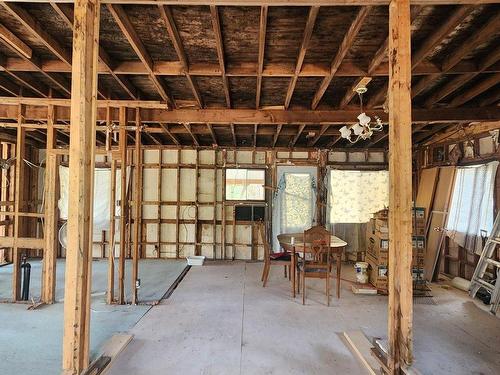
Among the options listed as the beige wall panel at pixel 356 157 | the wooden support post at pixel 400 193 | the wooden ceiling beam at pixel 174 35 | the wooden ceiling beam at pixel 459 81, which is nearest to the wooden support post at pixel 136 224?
the wooden ceiling beam at pixel 174 35

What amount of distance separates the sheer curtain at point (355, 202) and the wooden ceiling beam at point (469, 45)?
11.7 feet

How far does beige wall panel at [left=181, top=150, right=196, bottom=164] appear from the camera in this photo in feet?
24.3

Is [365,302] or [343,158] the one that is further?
[343,158]

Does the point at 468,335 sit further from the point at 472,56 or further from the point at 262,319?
the point at 472,56

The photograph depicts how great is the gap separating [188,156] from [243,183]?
4.87 ft

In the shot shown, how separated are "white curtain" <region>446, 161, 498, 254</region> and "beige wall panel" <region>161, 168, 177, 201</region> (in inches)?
225

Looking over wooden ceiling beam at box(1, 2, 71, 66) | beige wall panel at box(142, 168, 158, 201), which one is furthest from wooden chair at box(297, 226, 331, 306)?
beige wall panel at box(142, 168, 158, 201)

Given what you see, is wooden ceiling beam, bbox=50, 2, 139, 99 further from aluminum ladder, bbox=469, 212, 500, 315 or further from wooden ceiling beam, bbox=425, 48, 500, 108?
aluminum ladder, bbox=469, 212, 500, 315

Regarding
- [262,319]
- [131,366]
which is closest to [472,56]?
[262,319]

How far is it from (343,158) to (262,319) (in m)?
4.90

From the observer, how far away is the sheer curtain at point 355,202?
706cm

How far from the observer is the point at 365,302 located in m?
4.26

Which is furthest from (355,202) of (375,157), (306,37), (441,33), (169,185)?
(306,37)

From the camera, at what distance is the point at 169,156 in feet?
24.2
